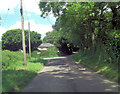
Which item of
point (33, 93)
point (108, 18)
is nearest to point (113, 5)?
point (108, 18)

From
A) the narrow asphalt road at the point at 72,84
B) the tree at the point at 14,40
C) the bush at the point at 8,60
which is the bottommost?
the narrow asphalt road at the point at 72,84

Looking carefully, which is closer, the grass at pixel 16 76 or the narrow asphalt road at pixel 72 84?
the narrow asphalt road at pixel 72 84

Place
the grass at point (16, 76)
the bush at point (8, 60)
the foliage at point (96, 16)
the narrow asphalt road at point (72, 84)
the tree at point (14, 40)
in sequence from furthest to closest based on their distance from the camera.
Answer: the tree at point (14, 40), the bush at point (8, 60), the foliage at point (96, 16), the grass at point (16, 76), the narrow asphalt road at point (72, 84)

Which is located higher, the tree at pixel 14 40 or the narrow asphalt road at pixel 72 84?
the tree at pixel 14 40

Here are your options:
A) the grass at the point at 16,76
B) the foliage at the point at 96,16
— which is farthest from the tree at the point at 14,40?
the grass at the point at 16,76

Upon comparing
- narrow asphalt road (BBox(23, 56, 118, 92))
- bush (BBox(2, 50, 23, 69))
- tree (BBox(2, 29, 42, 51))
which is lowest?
narrow asphalt road (BBox(23, 56, 118, 92))

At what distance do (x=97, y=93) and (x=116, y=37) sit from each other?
6.86m

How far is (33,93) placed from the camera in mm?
7105

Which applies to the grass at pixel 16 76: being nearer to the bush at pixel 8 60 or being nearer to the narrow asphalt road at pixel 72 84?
the bush at pixel 8 60

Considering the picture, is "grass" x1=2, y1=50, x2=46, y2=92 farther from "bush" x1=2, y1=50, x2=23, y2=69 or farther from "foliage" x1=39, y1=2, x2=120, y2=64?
"foliage" x1=39, y1=2, x2=120, y2=64

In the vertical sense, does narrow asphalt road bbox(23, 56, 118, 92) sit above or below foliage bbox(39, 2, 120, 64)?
below

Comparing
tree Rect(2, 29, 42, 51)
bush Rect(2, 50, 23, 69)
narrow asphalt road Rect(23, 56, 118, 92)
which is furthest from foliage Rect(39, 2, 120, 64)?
tree Rect(2, 29, 42, 51)

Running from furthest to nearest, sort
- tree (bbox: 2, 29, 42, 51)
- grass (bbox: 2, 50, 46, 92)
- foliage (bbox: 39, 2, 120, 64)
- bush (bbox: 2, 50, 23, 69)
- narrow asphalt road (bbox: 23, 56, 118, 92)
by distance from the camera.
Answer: tree (bbox: 2, 29, 42, 51) < bush (bbox: 2, 50, 23, 69) < foliage (bbox: 39, 2, 120, 64) < grass (bbox: 2, 50, 46, 92) < narrow asphalt road (bbox: 23, 56, 118, 92)

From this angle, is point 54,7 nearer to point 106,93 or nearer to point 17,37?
point 106,93
